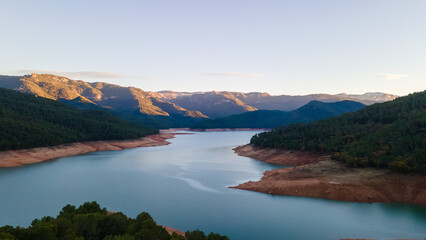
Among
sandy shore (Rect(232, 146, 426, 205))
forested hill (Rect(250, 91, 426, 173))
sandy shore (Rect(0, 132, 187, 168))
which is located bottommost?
sandy shore (Rect(0, 132, 187, 168))

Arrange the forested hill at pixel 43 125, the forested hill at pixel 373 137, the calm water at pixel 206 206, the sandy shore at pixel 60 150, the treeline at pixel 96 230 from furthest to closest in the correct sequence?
the forested hill at pixel 43 125
the sandy shore at pixel 60 150
the forested hill at pixel 373 137
the calm water at pixel 206 206
the treeline at pixel 96 230

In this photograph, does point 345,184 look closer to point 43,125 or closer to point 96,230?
point 96,230

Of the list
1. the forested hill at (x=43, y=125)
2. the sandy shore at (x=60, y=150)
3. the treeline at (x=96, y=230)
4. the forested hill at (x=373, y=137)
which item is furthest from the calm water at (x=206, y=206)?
the forested hill at (x=43, y=125)

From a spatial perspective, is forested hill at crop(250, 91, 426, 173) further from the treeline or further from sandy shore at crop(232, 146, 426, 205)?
the treeline

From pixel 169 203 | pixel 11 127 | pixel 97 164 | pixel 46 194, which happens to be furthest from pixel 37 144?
pixel 169 203

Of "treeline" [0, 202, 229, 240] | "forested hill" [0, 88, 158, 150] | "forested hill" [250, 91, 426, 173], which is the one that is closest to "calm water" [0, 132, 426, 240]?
"treeline" [0, 202, 229, 240]

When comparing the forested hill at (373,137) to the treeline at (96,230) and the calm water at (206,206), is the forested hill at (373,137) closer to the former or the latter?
the calm water at (206,206)

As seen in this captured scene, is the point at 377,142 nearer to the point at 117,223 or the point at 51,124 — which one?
the point at 117,223
